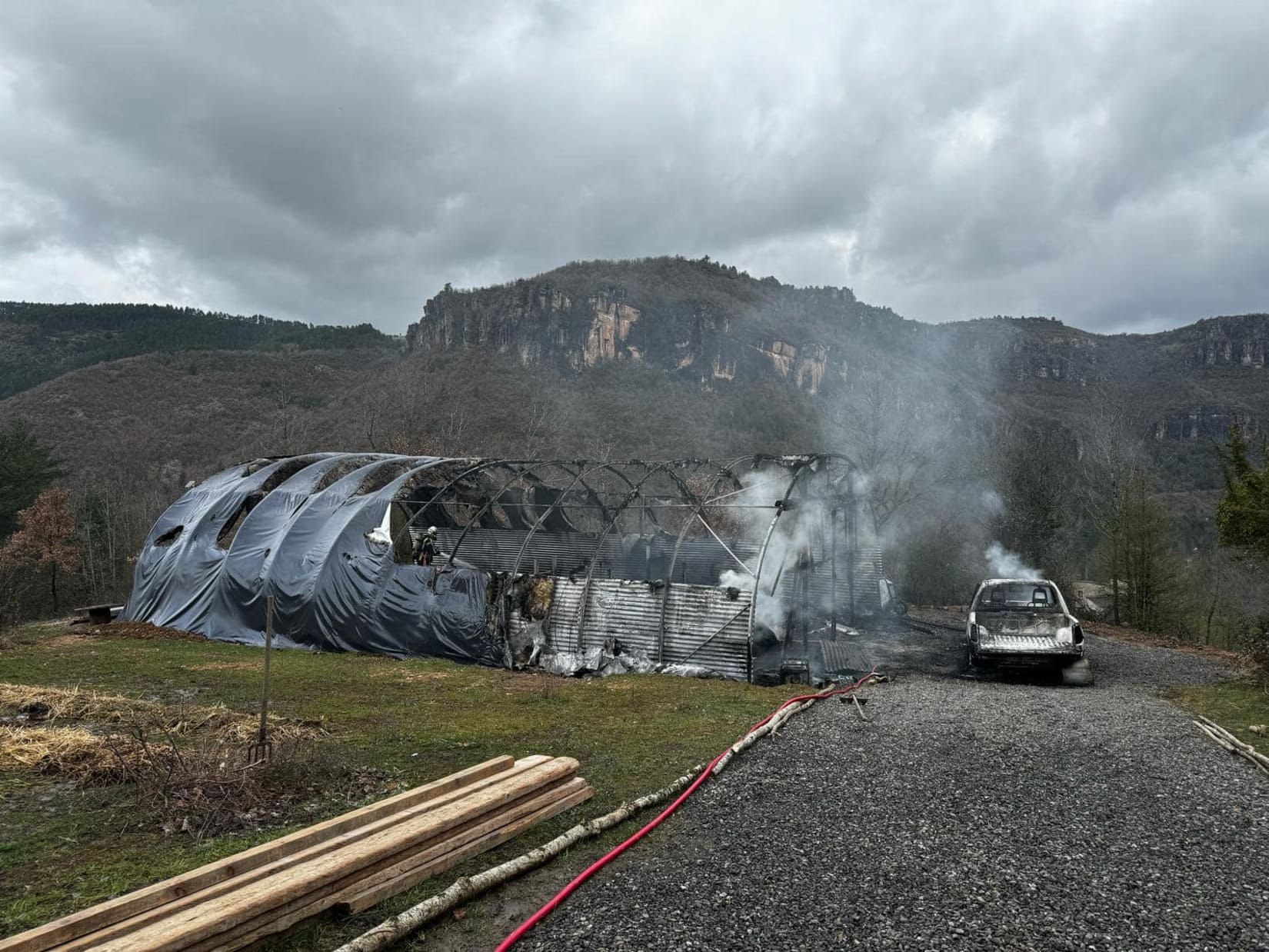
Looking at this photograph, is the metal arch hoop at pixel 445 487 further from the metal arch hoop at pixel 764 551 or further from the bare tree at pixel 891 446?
the bare tree at pixel 891 446

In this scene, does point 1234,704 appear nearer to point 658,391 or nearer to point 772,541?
point 772,541

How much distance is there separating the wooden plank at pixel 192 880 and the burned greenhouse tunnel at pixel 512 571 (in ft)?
25.0

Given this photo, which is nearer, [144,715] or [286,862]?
[286,862]

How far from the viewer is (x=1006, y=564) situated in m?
24.8

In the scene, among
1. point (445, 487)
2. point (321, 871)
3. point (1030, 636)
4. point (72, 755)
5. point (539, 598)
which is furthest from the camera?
point (445, 487)

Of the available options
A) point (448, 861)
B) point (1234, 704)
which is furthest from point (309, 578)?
point (1234, 704)

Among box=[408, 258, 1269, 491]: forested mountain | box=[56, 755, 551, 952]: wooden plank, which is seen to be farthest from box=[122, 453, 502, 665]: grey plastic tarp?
box=[408, 258, 1269, 491]: forested mountain

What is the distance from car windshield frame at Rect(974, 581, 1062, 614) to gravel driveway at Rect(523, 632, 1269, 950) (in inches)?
171

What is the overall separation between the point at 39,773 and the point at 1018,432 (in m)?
33.1

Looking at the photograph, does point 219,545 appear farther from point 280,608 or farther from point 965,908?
point 965,908

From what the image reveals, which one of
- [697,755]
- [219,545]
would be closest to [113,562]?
[219,545]

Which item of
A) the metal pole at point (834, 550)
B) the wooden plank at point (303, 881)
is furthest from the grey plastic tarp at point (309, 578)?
the wooden plank at point (303, 881)

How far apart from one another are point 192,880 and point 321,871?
614mm

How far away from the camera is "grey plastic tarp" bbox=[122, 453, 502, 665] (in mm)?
14188
